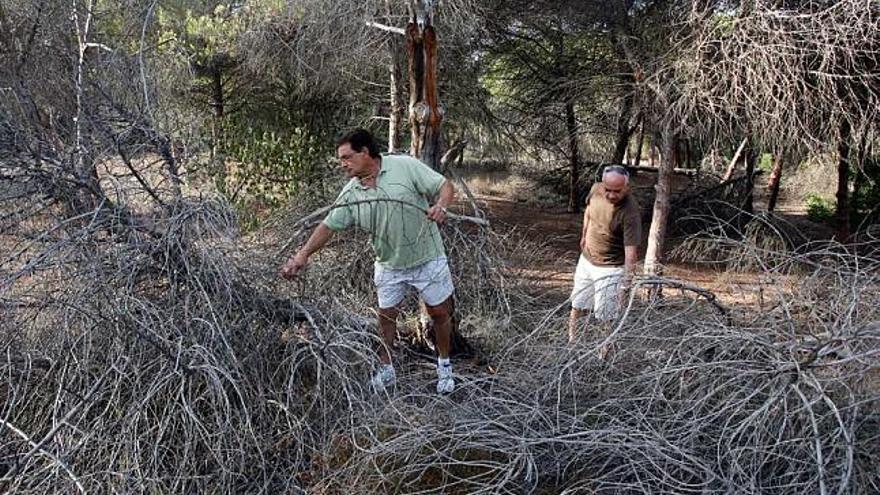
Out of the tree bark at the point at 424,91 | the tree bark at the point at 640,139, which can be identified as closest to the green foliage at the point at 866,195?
the tree bark at the point at 640,139

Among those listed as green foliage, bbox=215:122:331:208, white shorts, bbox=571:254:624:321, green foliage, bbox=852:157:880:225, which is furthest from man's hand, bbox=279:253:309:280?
green foliage, bbox=852:157:880:225

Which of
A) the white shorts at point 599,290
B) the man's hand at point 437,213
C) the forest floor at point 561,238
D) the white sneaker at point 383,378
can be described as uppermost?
the man's hand at point 437,213

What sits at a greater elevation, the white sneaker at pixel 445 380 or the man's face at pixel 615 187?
the man's face at pixel 615 187

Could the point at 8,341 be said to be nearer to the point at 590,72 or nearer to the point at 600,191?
the point at 600,191

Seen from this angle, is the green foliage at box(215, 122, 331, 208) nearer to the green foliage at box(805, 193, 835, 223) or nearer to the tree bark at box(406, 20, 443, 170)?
the tree bark at box(406, 20, 443, 170)

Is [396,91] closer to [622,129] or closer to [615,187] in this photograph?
[622,129]

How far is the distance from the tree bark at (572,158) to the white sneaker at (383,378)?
5545 millimetres

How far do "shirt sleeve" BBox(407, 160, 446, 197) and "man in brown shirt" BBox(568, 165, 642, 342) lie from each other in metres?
1.04

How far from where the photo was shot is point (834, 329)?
268 centimetres

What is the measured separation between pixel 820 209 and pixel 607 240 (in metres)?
11.0

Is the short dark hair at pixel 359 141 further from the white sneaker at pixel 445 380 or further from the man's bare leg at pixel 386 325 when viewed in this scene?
the white sneaker at pixel 445 380

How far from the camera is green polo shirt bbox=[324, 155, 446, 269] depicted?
3.74 m

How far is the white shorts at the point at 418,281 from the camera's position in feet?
13.0

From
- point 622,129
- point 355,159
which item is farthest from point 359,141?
point 622,129
